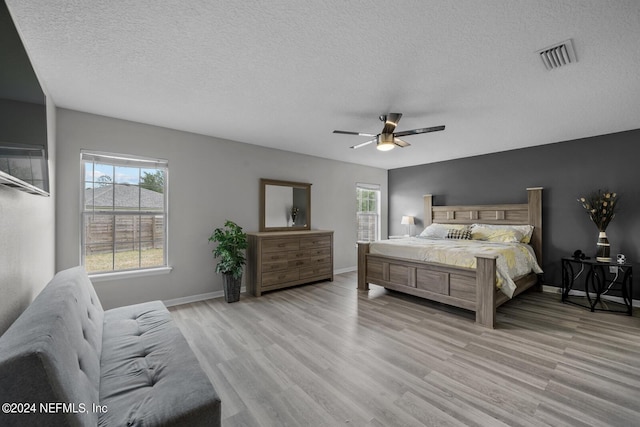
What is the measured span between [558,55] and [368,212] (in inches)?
199

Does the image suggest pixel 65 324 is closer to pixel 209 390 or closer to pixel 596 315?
pixel 209 390

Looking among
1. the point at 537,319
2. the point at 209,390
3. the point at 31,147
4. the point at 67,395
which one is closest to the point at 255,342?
the point at 209,390

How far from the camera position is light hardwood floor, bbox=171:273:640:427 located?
1.78 m

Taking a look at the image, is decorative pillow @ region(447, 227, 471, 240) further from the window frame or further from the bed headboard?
the window frame

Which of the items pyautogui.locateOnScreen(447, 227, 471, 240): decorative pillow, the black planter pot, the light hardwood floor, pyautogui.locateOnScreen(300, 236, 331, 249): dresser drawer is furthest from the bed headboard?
the black planter pot

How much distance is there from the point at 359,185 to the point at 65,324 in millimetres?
5918

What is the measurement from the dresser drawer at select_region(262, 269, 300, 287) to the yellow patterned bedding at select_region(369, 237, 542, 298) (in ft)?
4.67

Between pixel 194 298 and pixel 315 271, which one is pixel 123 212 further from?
pixel 315 271

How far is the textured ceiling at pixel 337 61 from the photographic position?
1.66 m

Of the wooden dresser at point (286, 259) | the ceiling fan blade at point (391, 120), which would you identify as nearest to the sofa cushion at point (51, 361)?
the wooden dresser at point (286, 259)

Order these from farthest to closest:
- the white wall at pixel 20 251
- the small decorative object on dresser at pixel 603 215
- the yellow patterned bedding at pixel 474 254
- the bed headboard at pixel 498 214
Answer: the bed headboard at pixel 498 214 → the small decorative object on dresser at pixel 603 215 → the yellow patterned bedding at pixel 474 254 → the white wall at pixel 20 251

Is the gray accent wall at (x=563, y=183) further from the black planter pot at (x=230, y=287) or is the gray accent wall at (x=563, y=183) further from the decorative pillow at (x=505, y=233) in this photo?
the black planter pot at (x=230, y=287)

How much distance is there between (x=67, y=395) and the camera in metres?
0.91

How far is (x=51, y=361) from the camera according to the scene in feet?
3.02
